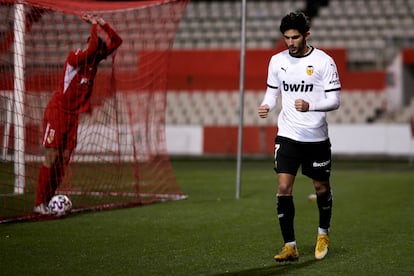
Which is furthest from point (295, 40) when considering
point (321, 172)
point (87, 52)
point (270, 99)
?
point (87, 52)

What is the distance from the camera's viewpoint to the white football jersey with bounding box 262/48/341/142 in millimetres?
5762

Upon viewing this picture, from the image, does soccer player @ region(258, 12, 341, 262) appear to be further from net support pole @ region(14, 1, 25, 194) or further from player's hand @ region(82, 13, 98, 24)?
net support pole @ region(14, 1, 25, 194)

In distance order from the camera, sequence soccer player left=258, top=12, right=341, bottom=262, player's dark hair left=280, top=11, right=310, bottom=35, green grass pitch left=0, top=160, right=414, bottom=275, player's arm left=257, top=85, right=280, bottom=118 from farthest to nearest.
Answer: player's arm left=257, top=85, right=280, bottom=118, soccer player left=258, top=12, right=341, bottom=262, player's dark hair left=280, top=11, right=310, bottom=35, green grass pitch left=0, top=160, right=414, bottom=275

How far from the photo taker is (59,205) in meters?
8.14

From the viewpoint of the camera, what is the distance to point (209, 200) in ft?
33.2

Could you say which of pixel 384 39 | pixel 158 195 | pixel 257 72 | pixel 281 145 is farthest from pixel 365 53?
pixel 281 145

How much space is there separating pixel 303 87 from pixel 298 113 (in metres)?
0.20

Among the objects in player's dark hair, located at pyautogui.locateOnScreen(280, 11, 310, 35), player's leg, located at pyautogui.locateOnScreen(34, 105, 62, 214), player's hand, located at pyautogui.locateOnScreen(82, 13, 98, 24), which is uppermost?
player's hand, located at pyautogui.locateOnScreen(82, 13, 98, 24)

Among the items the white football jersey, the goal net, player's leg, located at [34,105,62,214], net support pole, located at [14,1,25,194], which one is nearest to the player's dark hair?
the white football jersey

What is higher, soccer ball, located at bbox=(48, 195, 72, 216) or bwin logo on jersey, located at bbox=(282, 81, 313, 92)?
bwin logo on jersey, located at bbox=(282, 81, 313, 92)

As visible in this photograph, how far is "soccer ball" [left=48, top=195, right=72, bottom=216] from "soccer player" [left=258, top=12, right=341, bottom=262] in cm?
304

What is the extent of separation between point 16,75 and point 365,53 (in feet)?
51.6

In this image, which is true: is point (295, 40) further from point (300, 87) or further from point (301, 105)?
point (301, 105)

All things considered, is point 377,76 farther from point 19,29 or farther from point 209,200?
point 19,29
